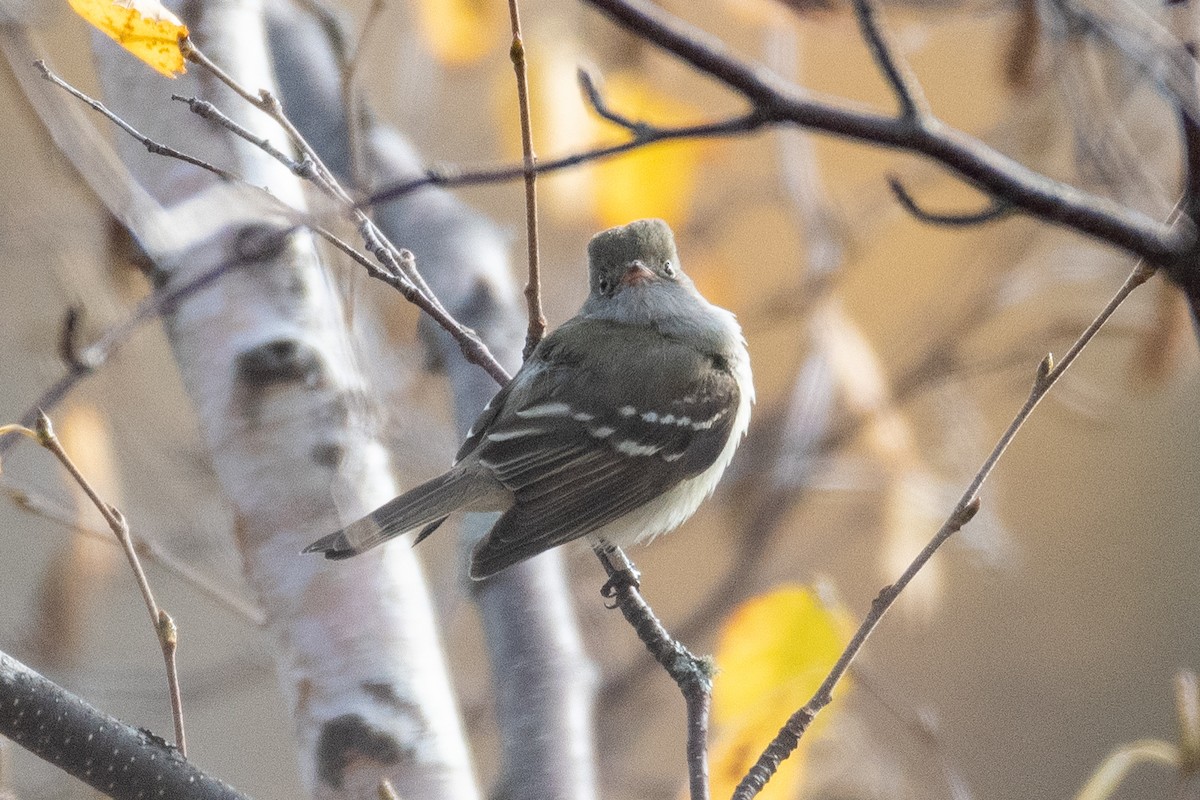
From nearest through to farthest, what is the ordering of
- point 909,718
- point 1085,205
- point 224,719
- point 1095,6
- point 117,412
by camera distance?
point 1085,205
point 1095,6
point 909,718
point 117,412
point 224,719

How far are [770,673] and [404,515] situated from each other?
1.54 feet

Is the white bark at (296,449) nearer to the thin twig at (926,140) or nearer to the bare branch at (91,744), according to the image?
the bare branch at (91,744)

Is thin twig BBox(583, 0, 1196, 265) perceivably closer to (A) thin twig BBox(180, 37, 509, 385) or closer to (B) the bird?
(A) thin twig BBox(180, 37, 509, 385)

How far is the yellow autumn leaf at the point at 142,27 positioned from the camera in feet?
3.03

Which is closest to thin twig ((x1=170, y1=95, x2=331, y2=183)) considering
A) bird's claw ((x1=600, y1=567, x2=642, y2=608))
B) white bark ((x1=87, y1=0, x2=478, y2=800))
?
white bark ((x1=87, y1=0, x2=478, y2=800))

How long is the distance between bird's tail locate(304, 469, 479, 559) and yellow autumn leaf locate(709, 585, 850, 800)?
0.40 meters

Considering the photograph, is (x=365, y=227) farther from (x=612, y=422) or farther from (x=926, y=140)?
(x=612, y=422)

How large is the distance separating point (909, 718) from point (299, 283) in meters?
0.88

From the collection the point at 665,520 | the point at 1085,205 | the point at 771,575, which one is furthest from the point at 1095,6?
the point at 771,575

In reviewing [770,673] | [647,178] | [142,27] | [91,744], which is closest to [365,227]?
[142,27]

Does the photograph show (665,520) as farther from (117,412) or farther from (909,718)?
(117,412)

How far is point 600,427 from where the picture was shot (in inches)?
71.6

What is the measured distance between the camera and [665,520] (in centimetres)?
187

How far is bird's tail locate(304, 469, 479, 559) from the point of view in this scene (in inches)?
51.1
